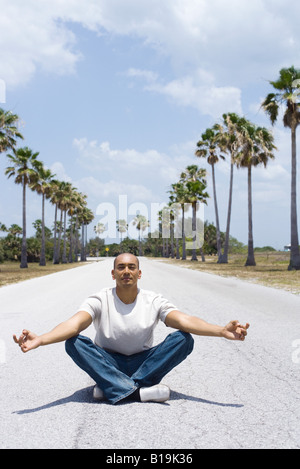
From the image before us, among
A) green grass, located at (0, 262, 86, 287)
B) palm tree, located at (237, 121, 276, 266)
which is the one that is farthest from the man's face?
palm tree, located at (237, 121, 276, 266)

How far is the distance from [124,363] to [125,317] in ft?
1.63

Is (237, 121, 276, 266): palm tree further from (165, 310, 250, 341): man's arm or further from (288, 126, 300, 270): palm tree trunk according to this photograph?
(165, 310, 250, 341): man's arm

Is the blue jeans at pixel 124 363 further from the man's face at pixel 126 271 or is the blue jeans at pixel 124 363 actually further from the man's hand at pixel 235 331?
the man's face at pixel 126 271

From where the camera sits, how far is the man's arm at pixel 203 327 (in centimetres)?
409

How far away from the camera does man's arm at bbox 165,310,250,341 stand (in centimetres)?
409

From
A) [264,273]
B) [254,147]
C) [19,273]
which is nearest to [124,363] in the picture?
[264,273]

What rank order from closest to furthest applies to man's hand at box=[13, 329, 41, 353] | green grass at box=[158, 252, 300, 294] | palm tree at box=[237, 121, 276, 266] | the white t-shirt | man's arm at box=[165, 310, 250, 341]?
man's hand at box=[13, 329, 41, 353]
man's arm at box=[165, 310, 250, 341]
the white t-shirt
green grass at box=[158, 252, 300, 294]
palm tree at box=[237, 121, 276, 266]

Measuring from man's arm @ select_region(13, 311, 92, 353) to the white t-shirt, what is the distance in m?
0.11

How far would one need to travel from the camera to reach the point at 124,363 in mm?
4660

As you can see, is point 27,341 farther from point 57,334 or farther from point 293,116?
point 293,116

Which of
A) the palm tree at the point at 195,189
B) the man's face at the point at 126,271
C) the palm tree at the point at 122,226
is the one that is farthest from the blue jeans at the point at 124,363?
A: the palm tree at the point at 122,226

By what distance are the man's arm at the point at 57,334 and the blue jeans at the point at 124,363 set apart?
5.5 inches

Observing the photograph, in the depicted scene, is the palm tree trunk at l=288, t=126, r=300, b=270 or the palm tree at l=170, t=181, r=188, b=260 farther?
the palm tree at l=170, t=181, r=188, b=260
